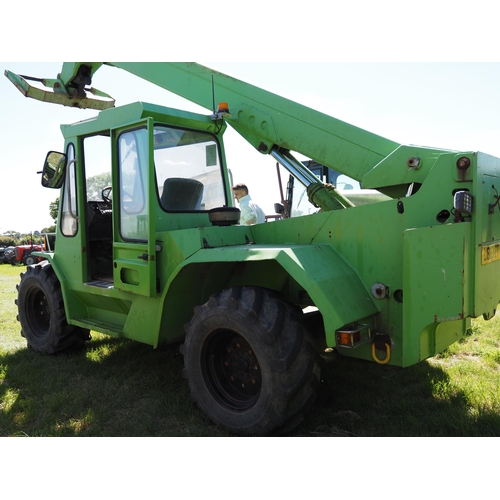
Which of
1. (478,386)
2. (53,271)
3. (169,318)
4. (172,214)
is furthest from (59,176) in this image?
(478,386)

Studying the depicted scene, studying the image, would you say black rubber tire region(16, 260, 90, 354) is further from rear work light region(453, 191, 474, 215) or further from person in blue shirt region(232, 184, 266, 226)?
rear work light region(453, 191, 474, 215)

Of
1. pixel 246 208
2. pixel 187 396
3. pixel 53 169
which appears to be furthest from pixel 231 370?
pixel 53 169

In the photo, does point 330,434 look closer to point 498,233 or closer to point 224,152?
point 498,233

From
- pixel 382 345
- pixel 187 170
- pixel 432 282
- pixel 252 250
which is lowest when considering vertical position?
pixel 382 345

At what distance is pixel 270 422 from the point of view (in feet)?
9.49

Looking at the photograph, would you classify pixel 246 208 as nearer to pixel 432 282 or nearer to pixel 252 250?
pixel 252 250

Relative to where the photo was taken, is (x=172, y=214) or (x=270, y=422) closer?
(x=270, y=422)

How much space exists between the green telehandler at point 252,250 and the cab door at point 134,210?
16mm

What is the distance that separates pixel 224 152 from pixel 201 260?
1.70 meters

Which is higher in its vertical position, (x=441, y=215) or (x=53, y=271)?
(x=441, y=215)

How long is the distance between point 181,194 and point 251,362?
5.75 ft

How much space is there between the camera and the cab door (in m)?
3.73

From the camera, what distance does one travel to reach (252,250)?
122 inches

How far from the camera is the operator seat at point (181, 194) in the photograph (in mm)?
4051
